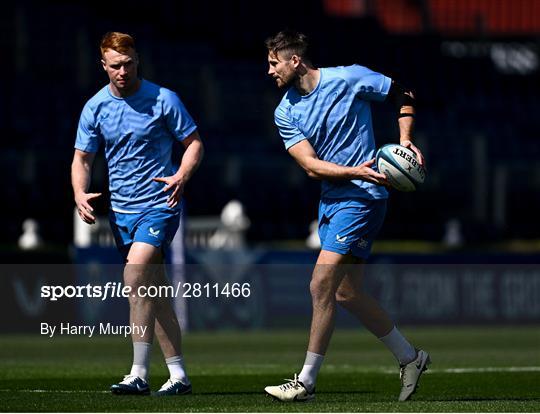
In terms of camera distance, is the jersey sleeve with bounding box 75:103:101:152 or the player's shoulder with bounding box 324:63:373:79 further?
the jersey sleeve with bounding box 75:103:101:152

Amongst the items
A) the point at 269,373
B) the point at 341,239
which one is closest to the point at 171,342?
the point at 341,239

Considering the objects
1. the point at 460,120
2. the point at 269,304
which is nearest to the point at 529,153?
the point at 460,120

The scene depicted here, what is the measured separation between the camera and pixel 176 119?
9.69 metres

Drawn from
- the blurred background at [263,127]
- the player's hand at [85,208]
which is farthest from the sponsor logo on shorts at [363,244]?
the blurred background at [263,127]

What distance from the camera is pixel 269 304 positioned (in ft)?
74.1

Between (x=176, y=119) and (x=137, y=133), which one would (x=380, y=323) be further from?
(x=137, y=133)

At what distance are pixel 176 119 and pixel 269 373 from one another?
364 cm

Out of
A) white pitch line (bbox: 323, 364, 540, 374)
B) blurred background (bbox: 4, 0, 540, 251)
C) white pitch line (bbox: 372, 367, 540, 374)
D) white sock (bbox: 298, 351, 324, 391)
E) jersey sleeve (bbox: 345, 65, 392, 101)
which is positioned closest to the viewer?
white sock (bbox: 298, 351, 324, 391)

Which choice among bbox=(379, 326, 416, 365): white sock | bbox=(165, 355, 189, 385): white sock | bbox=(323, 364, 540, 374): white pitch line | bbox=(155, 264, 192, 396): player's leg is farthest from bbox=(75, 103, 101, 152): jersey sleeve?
bbox=(323, 364, 540, 374): white pitch line

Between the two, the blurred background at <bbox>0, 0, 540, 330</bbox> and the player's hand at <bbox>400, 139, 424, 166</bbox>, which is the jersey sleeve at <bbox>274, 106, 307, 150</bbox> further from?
the blurred background at <bbox>0, 0, 540, 330</bbox>

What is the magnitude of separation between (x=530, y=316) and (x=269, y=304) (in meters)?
4.64

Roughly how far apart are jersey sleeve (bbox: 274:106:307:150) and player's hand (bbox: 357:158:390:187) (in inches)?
19.1

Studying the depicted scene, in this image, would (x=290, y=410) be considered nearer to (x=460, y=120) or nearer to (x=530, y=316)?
(x=530, y=316)

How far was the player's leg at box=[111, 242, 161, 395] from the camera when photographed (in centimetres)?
952
